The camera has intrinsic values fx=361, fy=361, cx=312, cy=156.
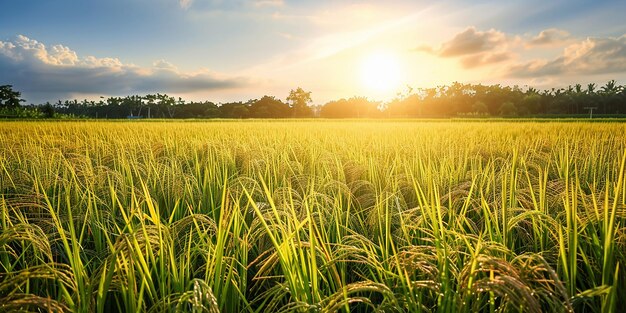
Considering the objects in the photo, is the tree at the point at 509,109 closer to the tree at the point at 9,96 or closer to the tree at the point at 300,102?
the tree at the point at 300,102

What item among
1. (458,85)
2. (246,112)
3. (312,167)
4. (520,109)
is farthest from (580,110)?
(312,167)

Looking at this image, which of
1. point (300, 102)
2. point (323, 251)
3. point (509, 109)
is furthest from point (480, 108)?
point (323, 251)

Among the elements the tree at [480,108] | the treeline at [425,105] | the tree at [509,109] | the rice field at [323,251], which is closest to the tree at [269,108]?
the treeline at [425,105]

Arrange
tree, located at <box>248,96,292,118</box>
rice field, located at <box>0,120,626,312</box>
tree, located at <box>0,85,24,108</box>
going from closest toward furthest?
rice field, located at <box>0,120,626,312</box> → tree, located at <box>0,85,24,108</box> → tree, located at <box>248,96,292,118</box>

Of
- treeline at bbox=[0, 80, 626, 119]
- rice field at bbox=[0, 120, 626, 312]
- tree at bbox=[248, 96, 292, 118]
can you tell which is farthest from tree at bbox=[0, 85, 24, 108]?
rice field at bbox=[0, 120, 626, 312]

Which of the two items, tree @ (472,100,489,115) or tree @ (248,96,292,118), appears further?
tree @ (248,96,292,118)

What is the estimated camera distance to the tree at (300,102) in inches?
3199

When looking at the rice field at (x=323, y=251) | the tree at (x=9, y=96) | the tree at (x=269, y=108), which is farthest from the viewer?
the tree at (x=269, y=108)

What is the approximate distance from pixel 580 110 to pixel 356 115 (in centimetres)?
4371

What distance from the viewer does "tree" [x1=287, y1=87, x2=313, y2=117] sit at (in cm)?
8125

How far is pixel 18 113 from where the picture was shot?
38.2 meters

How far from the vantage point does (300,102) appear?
267 feet

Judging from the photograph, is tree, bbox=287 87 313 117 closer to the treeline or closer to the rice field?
the treeline

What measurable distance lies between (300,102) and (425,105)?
2753cm
